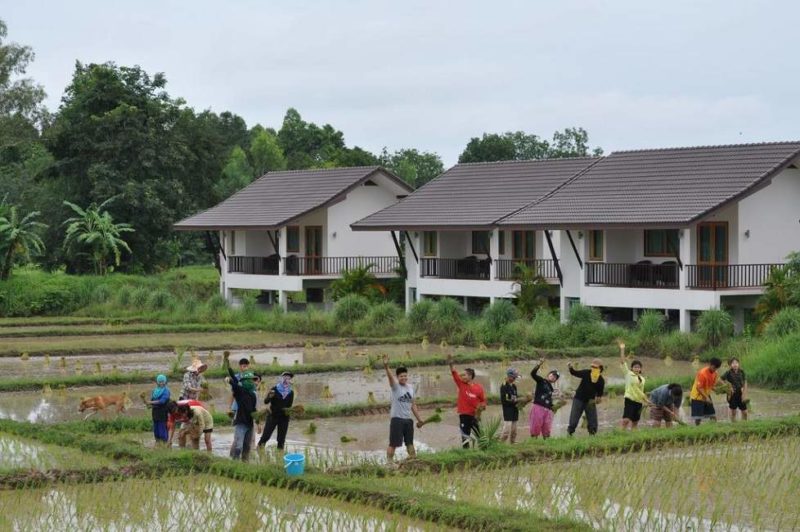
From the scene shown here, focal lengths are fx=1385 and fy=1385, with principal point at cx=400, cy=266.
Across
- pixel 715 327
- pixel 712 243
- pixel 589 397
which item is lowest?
pixel 589 397

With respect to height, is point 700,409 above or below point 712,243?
below

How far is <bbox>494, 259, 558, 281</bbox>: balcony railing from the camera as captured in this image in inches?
1556

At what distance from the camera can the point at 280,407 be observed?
1805 centimetres

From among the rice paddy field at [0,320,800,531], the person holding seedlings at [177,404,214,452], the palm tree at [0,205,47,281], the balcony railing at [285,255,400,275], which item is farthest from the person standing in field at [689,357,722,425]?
Result: the palm tree at [0,205,47,281]

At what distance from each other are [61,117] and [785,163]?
31.4m

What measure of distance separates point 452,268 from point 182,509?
29.2 m

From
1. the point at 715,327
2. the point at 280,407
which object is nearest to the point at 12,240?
the point at 715,327

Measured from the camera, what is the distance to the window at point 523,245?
41125mm

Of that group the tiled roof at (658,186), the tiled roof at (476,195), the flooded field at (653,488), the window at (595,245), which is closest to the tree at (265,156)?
the tiled roof at (476,195)

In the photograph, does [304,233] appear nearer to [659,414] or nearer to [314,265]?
[314,265]

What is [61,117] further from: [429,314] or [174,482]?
[174,482]

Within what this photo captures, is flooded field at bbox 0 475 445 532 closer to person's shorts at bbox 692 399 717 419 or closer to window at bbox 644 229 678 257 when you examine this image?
person's shorts at bbox 692 399 717 419

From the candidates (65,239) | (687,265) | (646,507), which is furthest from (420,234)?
(646,507)

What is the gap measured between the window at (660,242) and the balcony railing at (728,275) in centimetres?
202
